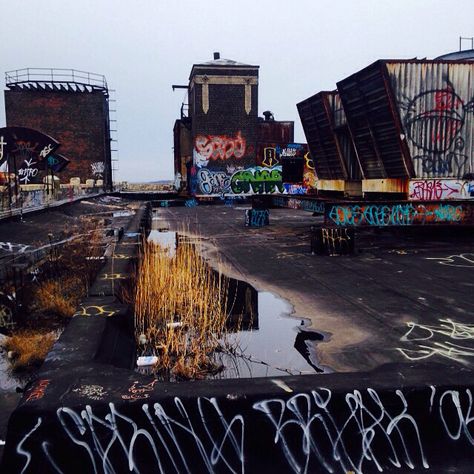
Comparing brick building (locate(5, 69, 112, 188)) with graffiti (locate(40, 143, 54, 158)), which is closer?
graffiti (locate(40, 143, 54, 158))

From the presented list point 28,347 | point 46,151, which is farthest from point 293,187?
point 28,347

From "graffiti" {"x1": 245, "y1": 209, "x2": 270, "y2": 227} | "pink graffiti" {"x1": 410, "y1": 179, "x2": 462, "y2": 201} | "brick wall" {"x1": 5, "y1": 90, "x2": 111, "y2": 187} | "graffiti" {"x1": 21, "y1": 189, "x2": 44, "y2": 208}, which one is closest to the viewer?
"pink graffiti" {"x1": 410, "y1": 179, "x2": 462, "y2": 201}

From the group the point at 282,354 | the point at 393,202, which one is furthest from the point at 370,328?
the point at 393,202

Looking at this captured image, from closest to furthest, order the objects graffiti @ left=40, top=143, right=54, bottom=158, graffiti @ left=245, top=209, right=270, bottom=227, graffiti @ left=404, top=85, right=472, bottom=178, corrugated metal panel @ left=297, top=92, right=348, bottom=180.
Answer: graffiti @ left=404, top=85, right=472, bottom=178
corrugated metal panel @ left=297, top=92, right=348, bottom=180
graffiti @ left=245, top=209, right=270, bottom=227
graffiti @ left=40, top=143, right=54, bottom=158

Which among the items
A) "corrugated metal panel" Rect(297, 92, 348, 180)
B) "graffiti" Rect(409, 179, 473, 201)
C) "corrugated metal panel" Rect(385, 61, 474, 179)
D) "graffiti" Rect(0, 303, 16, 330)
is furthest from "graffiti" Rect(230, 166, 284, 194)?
"graffiti" Rect(0, 303, 16, 330)

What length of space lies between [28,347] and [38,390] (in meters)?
2.34

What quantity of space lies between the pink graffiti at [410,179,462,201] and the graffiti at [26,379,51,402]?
426 inches

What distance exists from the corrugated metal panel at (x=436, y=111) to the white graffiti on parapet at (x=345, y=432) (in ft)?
32.0

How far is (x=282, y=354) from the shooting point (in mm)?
5535

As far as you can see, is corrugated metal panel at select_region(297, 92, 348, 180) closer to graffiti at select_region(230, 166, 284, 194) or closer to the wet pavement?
the wet pavement

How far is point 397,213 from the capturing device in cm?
1230

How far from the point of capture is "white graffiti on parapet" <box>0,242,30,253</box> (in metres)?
12.3

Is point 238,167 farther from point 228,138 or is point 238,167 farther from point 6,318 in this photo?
point 6,318

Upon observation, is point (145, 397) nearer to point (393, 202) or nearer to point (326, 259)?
point (326, 259)
